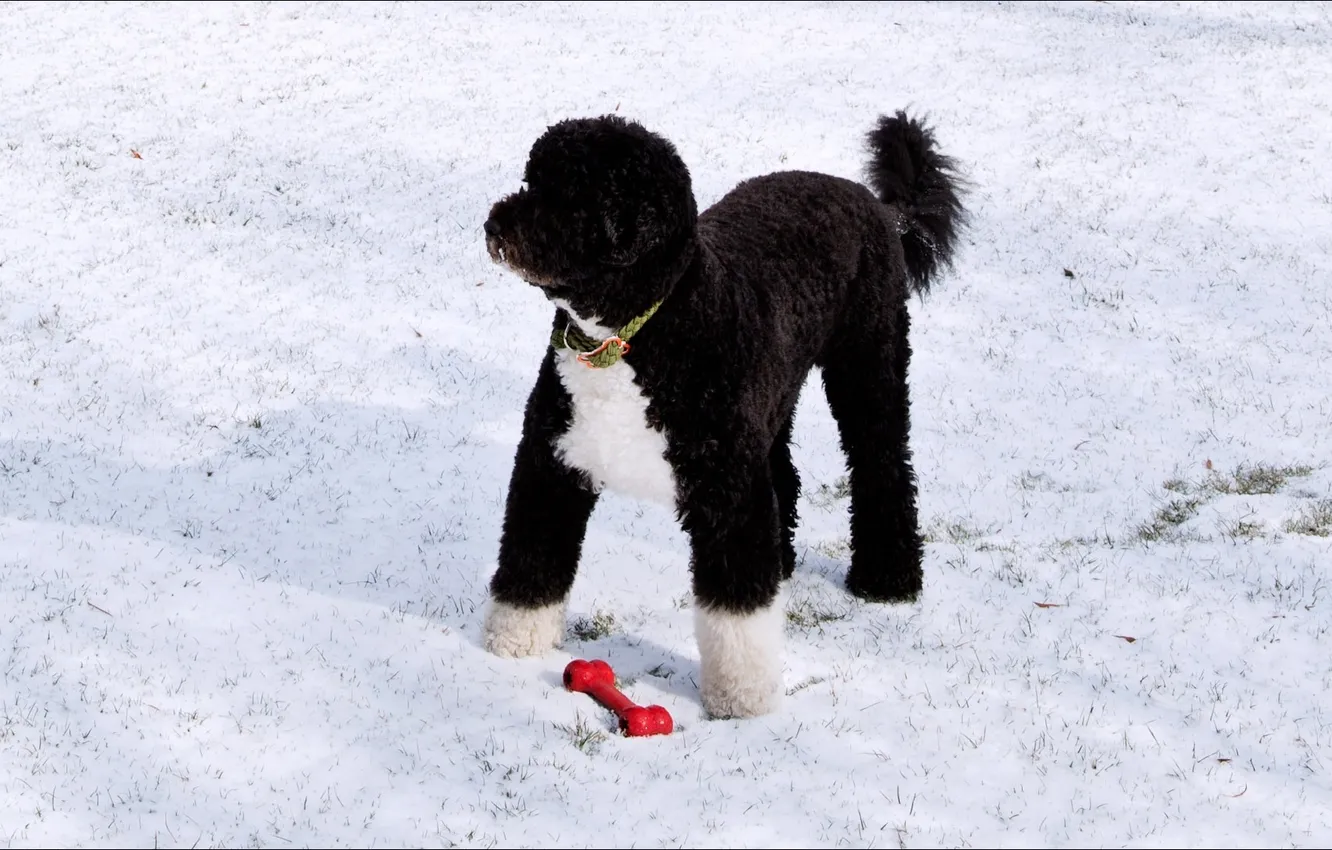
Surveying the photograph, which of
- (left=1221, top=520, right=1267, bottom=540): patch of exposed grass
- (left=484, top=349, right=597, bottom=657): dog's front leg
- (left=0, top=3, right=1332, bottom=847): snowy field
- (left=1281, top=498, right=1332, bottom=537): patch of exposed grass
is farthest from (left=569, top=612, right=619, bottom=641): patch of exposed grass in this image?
(left=1281, top=498, right=1332, bottom=537): patch of exposed grass

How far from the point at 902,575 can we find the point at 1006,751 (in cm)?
180

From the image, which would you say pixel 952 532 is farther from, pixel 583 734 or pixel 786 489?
pixel 583 734

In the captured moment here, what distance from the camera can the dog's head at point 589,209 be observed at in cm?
466

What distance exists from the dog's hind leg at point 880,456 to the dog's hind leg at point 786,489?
333mm

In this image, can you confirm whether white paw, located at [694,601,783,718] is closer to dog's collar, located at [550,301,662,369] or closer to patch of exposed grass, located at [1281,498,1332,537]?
dog's collar, located at [550,301,662,369]

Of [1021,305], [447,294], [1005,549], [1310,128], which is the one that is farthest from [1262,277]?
[447,294]

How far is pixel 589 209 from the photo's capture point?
184 inches

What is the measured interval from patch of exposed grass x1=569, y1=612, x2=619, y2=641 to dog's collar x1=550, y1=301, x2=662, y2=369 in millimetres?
1684

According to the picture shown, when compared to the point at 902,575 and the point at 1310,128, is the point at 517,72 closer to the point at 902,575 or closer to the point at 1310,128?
the point at 1310,128

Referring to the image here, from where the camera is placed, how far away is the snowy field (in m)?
4.71

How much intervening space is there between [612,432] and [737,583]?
84cm

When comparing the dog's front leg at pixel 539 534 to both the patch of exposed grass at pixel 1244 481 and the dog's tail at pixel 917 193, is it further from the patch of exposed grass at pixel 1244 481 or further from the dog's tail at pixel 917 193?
the patch of exposed grass at pixel 1244 481

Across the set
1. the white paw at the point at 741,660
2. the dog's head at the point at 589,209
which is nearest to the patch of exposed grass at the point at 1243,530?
the white paw at the point at 741,660

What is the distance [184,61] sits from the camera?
743 inches
